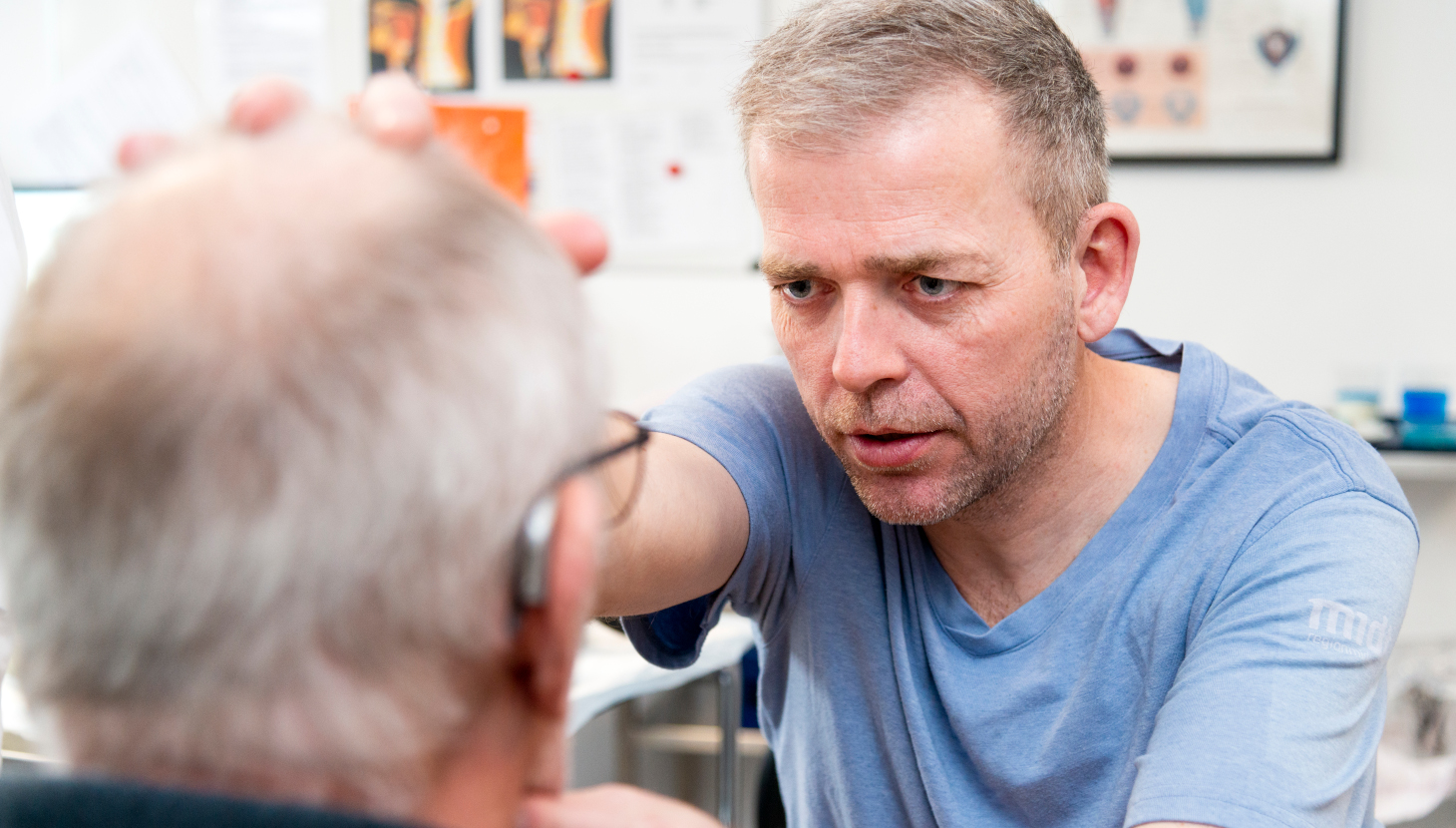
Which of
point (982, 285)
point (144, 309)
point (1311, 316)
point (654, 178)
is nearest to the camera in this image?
point (144, 309)

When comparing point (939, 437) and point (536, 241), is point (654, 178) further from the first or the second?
point (536, 241)

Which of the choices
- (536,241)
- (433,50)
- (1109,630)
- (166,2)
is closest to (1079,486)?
(1109,630)

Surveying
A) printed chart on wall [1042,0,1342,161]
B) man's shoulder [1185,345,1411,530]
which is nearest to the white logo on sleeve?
man's shoulder [1185,345,1411,530]

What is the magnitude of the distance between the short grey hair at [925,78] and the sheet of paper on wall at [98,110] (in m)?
2.20

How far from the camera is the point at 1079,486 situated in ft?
3.44

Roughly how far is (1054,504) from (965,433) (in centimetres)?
14

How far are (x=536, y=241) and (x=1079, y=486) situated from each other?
2.36ft

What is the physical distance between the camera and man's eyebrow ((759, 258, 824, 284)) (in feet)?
3.12

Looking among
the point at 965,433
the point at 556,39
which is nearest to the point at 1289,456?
the point at 965,433

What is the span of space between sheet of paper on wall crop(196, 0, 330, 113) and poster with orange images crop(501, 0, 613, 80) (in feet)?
1.55

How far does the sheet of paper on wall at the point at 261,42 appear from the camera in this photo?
273 cm

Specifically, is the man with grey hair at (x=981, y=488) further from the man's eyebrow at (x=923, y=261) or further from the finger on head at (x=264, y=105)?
the finger on head at (x=264, y=105)

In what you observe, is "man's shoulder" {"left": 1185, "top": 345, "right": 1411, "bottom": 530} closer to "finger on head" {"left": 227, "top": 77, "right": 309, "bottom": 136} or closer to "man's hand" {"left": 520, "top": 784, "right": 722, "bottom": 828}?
"man's hand" {"left": 520, "top": 784, "right": 722, "bottom": 828}

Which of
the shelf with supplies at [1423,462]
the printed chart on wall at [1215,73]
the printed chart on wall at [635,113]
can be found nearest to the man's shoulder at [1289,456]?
the shelf with supplies at [1423,462]
